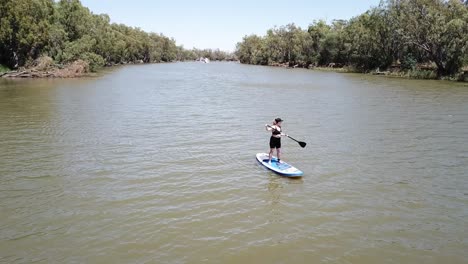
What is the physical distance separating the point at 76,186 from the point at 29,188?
1435 mm

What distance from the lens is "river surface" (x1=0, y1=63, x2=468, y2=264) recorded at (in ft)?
31.1

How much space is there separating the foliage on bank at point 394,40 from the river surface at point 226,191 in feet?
119

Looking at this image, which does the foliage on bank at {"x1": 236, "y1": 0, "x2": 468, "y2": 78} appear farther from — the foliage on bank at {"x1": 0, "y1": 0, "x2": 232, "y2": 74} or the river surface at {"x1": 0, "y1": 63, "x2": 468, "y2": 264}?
the foliage on bank at {"x1": 0, "y1": 0, "x2": 232, "y2": 74}

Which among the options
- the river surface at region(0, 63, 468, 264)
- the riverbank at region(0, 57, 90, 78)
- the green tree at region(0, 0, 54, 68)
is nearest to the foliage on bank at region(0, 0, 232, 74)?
the green tree at region(0, 0, 54, 68)

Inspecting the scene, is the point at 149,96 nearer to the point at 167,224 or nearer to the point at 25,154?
the point at 25,154

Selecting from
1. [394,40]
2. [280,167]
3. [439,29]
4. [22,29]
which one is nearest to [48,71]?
[22,29]

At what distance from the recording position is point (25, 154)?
1711 cm

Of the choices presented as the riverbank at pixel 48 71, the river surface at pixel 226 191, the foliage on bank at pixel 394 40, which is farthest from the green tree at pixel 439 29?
the riverbank at pixel 48 71

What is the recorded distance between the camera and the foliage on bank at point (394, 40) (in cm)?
5684

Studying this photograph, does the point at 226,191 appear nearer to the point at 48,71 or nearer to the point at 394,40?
the point at 48,71

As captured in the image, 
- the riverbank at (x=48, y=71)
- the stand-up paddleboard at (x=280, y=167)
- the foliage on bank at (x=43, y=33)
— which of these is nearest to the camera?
the stand-up paddleboard at (x=280, y=167)

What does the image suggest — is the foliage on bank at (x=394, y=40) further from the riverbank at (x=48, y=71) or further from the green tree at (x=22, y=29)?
the green tree at (x=22, y=29)

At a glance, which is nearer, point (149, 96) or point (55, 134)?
point (55, 134)

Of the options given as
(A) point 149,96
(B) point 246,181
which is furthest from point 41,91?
(B) point 246,181
